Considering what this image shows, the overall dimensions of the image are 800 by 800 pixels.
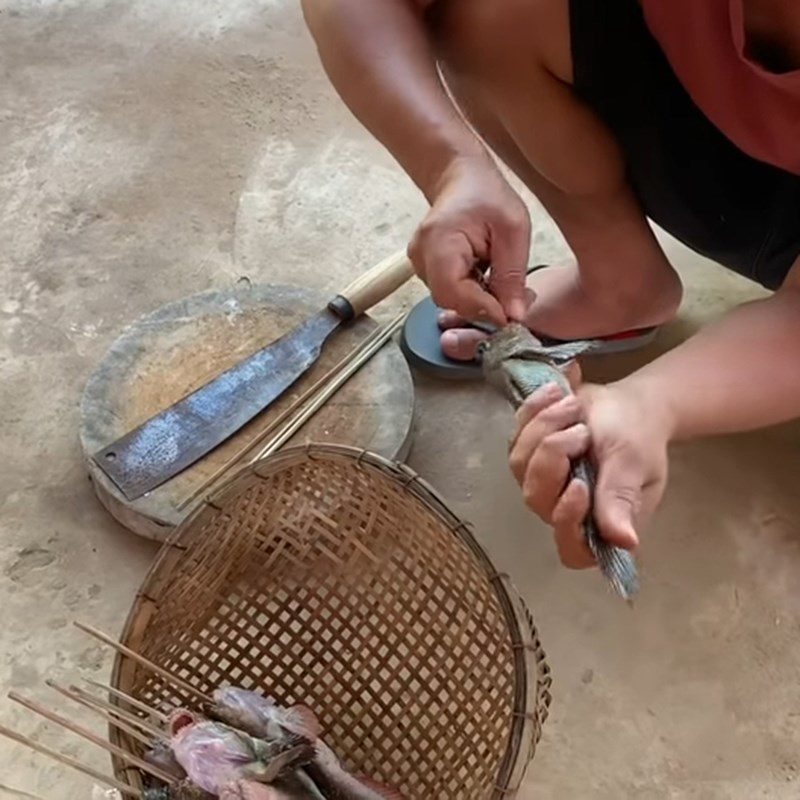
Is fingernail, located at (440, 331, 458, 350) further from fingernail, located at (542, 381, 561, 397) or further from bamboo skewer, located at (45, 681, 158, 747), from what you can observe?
bamboo skewer, located at (45, 681, 158, 747)

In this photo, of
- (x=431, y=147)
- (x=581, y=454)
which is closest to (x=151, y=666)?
(x=581, y=454)

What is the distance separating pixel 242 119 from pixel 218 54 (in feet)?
0.47

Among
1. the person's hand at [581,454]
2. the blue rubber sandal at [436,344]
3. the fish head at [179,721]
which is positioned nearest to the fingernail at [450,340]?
the blue rubber sandal at [436,344]

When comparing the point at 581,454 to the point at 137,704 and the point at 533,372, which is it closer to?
the point at 533,372

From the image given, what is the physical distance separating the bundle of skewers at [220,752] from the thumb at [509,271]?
0.34m

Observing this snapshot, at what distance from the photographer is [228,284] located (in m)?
1.32

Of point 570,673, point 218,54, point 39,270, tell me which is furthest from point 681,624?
point 218,54

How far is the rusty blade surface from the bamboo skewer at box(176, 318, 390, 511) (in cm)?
2

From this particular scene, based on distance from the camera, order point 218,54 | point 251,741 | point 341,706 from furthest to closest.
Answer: point 218,54 < point 341,706 < point 251,741

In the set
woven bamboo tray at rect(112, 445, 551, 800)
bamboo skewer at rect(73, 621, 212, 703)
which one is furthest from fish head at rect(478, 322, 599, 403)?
bamboo skewer at rect(73, 621, 212, 703)

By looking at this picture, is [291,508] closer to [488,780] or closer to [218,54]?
[488,780]

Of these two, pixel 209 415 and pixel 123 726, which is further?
pixel 209 415

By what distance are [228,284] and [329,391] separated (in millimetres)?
244

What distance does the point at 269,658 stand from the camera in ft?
3.18
